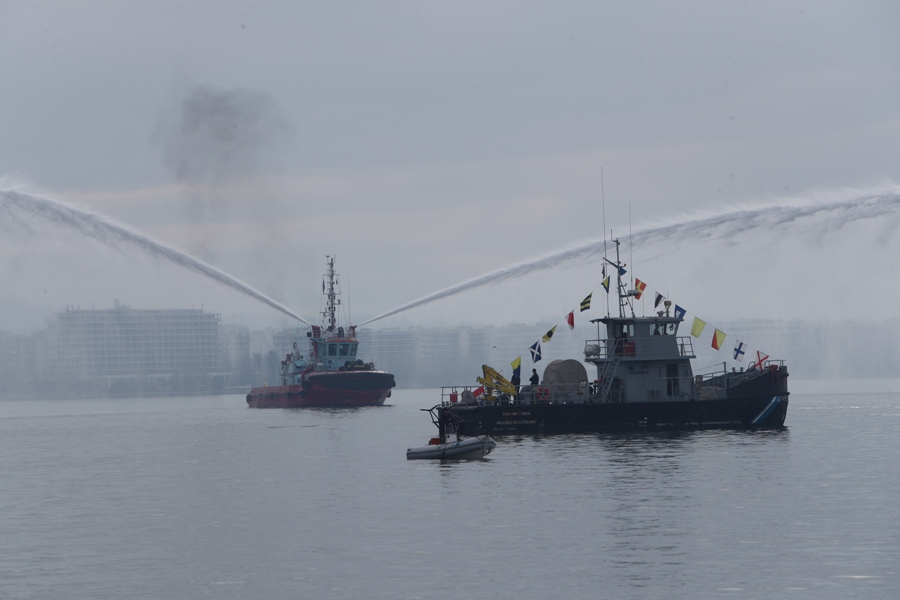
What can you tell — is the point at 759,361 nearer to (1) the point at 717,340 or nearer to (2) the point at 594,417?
(1) the point at 717,340

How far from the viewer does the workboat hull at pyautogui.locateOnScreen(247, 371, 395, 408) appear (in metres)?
155

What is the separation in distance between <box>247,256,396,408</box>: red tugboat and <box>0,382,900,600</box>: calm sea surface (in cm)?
7763

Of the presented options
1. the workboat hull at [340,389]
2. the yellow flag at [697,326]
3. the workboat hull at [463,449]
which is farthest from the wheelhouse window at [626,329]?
the workboat hull at [340,389]

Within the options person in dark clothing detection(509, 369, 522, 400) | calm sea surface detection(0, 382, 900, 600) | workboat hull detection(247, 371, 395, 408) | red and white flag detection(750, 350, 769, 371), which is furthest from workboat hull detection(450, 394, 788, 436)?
workboat hull detection(247, 371, 395, 408)

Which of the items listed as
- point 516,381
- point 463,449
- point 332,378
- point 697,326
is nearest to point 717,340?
point 697,326

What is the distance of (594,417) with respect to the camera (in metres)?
74.8

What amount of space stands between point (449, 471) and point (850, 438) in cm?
3535

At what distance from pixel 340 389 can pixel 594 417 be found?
83.9 meters

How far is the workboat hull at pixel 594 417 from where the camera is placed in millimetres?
74875

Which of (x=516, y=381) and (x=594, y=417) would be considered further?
(x=516, y=381)

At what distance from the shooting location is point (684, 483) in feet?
167

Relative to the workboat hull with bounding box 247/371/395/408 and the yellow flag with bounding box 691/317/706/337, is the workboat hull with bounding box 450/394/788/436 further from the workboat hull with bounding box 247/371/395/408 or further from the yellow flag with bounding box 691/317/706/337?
the workboat hull with bounding box 247/371/395/408

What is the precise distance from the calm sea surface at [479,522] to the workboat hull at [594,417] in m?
1.21

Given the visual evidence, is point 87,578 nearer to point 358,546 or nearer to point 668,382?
point 358,546
